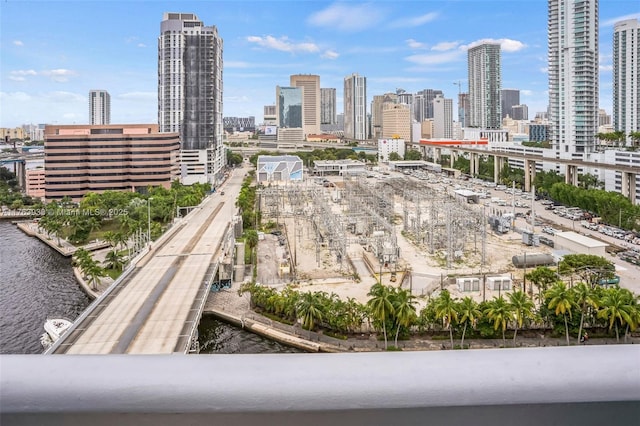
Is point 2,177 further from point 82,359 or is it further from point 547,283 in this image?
point 82,359

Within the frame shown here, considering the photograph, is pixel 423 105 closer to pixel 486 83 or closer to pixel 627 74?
pixel 486 83

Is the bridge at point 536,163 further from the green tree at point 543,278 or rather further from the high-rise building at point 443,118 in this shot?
the high-rise building at point 443,118

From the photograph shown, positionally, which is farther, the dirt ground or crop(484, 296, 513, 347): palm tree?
→ the dirt ground

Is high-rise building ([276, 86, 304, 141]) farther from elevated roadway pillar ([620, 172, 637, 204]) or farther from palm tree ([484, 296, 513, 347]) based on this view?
palm tree ([484, 296, 513, 347])

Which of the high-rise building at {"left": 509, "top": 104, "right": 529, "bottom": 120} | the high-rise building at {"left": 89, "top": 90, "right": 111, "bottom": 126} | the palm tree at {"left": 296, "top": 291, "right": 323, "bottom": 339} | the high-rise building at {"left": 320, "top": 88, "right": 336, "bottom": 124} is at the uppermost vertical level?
the high-rise building at {"left": 320, "top": 88, "right": 336, "bottom": 124}

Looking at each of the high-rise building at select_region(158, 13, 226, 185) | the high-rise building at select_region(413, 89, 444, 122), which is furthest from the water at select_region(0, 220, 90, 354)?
the high-rise building at select_region(413, 89, 444, 122)

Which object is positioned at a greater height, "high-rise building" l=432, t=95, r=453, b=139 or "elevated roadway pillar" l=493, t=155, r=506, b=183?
"high-rise building" l=432, t=95, r=453, b=139

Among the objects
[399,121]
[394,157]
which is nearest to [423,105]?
[399,121]

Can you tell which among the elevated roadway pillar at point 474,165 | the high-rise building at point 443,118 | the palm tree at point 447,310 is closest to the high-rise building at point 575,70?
the elevated roadway pillar at point 474,165
